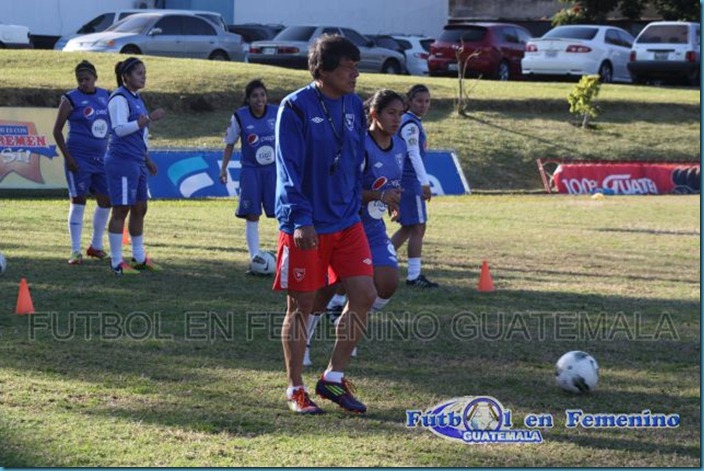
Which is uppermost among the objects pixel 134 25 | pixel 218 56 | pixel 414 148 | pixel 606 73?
pixel 414 148

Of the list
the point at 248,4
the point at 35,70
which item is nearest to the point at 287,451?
the point at 35,70

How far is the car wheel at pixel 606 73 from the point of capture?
3719cm

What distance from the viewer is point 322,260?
6930 millimetres

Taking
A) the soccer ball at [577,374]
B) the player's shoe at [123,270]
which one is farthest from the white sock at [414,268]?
the soccer ball at [577,374]

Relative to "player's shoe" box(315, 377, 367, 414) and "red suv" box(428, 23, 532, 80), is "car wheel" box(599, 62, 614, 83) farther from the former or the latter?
"player's shoe" box(315, 377, 367, 414)

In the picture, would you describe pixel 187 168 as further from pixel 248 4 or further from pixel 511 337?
pixel 248 4

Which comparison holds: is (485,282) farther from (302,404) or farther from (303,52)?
(303,52)

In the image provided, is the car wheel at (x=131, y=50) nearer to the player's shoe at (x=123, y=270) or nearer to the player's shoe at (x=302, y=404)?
the player's shoe at (x=123, y=270)

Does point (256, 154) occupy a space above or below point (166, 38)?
above

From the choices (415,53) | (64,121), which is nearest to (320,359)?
(64,121)

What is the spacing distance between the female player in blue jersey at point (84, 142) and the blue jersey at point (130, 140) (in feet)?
2.90

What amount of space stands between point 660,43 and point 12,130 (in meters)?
22.0

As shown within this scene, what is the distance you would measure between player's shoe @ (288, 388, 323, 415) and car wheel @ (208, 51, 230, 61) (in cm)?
Answer: 2941

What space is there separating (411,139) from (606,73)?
90.4 feet
